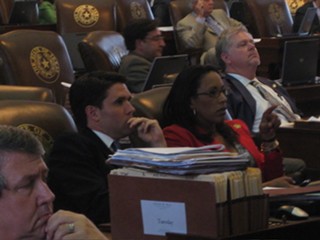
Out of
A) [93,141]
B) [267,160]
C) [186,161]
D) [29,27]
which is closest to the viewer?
[186,161]

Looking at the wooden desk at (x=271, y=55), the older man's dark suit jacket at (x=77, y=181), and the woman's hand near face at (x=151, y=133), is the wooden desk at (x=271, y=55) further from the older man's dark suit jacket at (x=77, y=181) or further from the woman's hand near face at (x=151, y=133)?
the older man's dark suit jacket at (x=77, y=181)

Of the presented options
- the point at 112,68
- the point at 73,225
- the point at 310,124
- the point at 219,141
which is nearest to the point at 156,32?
the point at 112,68

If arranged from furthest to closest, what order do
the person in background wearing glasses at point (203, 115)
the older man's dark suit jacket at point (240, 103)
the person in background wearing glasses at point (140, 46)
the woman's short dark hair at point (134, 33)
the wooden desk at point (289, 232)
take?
the woman's short dark hair at point (134, 33)
the person in background wearing glasses at point (140, 46)
the older man's dark suit jacket at point (240, 103)
the person in background wearing glasses at point (203, 115)
the wooden desk at point (289, 232)

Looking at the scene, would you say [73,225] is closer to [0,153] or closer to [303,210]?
[0,153]

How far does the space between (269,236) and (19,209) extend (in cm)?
68

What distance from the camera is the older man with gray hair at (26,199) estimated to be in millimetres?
1730

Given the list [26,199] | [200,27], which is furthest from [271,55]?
[26,199]

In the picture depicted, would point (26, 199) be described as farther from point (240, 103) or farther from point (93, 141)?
point (240, 103)

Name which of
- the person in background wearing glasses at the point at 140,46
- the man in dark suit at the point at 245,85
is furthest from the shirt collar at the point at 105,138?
the person in background wearing glasses at the point at 140,46

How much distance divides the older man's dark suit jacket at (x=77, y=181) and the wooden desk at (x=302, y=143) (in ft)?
4.25

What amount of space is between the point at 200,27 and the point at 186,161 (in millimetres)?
5396

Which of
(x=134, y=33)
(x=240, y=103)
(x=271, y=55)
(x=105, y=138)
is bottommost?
(x=271, y=55)

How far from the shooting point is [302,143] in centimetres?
401

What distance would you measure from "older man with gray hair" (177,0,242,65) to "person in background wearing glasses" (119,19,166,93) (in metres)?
1.54
